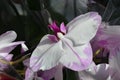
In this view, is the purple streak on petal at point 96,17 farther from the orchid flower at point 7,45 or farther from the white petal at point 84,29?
the orchid flower at point 7,45

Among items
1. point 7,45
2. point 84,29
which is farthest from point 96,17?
point 7,45

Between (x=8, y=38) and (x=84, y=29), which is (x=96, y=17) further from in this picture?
(x=8, y=38)

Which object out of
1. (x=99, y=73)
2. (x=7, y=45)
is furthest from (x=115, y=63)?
(x=7, y=45)

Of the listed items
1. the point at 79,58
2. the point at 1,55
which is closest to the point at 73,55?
the point at 79,58

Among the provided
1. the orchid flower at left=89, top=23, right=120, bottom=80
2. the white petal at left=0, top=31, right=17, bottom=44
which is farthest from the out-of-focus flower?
the white petal at left=0, top=31, right=17, bottom=44

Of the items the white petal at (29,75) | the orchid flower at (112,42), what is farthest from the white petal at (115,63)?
the white petal at (29,75)

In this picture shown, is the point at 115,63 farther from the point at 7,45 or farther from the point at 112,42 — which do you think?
the point at 7,45
